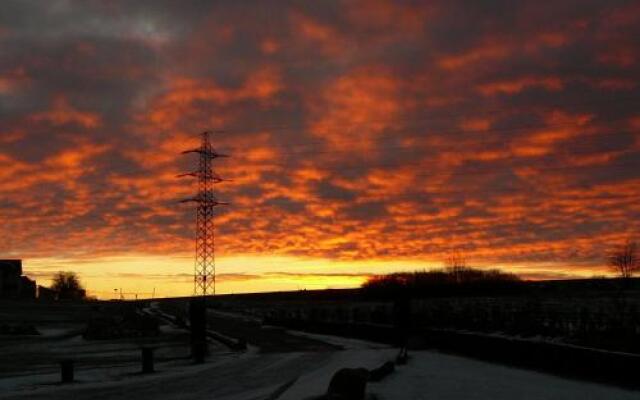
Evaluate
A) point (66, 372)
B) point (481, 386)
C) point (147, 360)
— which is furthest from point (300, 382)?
point (66, 372)

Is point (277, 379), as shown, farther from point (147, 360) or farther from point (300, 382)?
point (147, 360)

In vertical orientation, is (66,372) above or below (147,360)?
below

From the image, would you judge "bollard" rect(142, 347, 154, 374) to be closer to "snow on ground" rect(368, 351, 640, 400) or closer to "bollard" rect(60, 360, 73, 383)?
"bollard" rect(60, 360, 73, 383)

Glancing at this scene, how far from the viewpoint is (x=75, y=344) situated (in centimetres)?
4838

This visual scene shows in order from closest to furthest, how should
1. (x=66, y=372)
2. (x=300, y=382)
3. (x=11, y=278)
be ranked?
(x=300, y=382)
(x=66, y=372)
(x=11, y=278)

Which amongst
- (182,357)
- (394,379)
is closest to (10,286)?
(182,357)

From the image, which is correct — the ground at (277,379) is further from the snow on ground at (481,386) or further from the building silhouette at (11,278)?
the building silhouette at (11,278)

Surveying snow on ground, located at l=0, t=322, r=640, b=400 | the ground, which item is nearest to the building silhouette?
the ground

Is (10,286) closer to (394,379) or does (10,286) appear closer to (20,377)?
(20,377)

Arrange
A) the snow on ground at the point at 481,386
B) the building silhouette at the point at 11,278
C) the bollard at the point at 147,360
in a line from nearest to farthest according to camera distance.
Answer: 1. the snow on ground at the point at 481,386
2. the bollard at the point at 147,360
3. the building silhouette at the point at 11,278

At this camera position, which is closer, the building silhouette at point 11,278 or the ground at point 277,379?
the ground at point 277,379

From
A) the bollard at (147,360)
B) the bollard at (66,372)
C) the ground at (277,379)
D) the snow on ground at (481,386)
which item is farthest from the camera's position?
the bollard at (147,360)

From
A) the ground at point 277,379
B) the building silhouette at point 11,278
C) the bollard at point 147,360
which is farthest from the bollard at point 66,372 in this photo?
the building silhouette at point 11,278

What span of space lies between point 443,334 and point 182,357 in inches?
488
